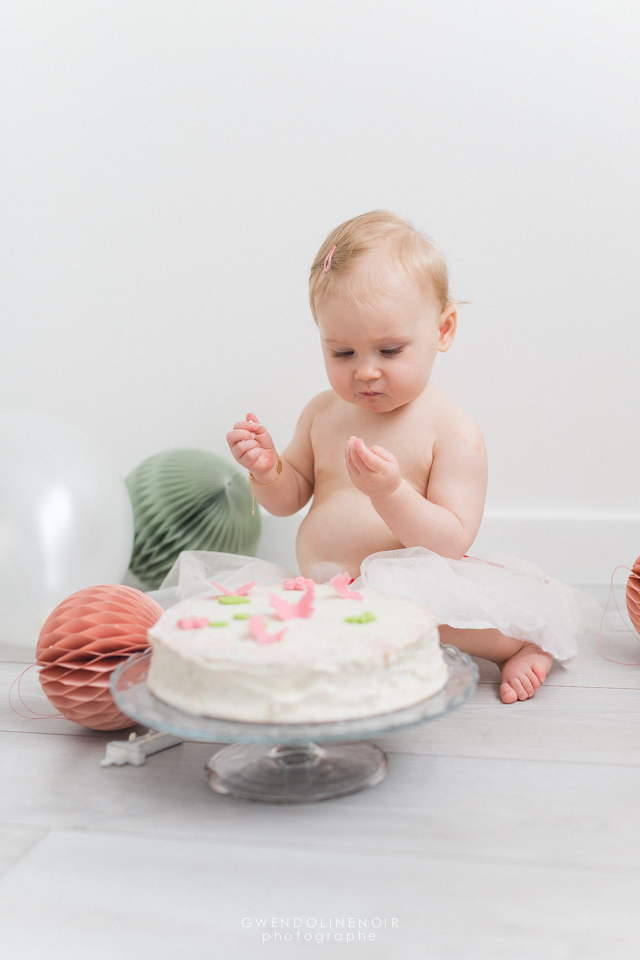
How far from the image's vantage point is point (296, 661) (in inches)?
25.4

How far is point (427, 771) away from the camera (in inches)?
31.6

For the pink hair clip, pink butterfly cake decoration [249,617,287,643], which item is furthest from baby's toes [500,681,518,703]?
the pink hair clip

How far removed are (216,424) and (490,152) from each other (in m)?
0.84

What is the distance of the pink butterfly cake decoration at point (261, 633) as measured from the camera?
27.0 inches

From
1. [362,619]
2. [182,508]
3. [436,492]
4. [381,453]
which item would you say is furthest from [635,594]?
[182,508]

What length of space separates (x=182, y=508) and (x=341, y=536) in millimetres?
429

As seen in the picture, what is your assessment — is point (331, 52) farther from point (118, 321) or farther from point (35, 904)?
point (35, 904)

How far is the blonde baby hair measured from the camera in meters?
1.12

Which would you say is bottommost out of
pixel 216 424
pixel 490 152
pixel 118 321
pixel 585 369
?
pixel 216 424

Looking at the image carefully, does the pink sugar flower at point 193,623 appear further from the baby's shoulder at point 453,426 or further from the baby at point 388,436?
the baby's shoulder at point 453,426

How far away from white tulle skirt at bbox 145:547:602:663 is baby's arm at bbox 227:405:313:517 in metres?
0.18

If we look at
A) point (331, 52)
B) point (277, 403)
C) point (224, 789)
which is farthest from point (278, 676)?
point (331, 52)

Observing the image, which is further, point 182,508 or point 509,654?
point 182,508

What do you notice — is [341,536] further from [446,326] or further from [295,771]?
[295,771]
